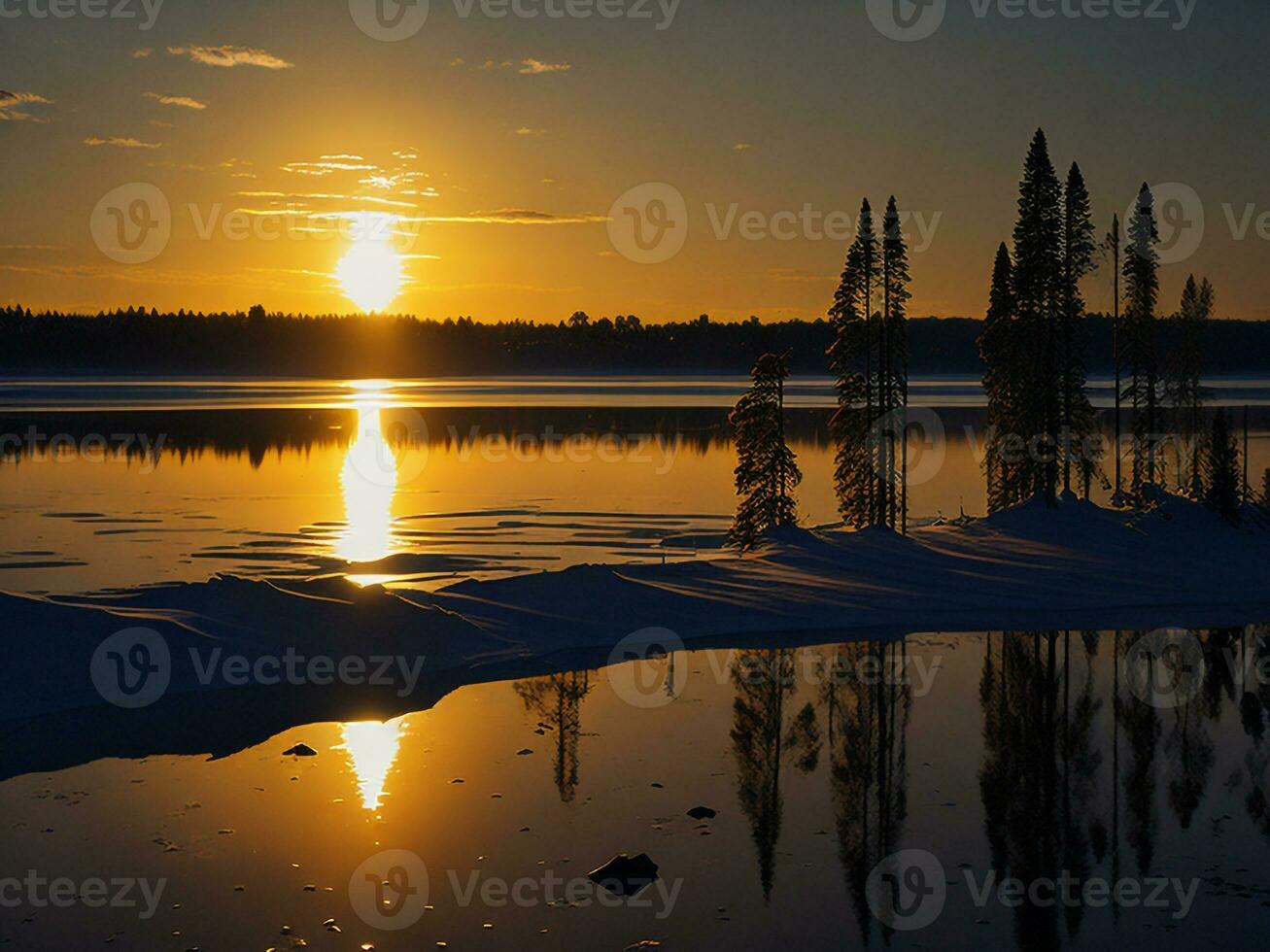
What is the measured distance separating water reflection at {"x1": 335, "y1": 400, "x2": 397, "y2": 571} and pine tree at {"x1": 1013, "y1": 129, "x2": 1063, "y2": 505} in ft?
80.5

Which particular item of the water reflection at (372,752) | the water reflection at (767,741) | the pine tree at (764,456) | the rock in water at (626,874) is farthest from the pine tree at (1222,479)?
the rock in water at (626,874)

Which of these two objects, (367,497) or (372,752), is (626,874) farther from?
(367,497)

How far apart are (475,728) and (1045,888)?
925 cm

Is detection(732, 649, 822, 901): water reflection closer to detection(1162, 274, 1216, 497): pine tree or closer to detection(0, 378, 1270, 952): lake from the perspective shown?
detection(0, 378, 1270, 952): lake

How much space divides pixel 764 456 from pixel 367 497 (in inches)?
733

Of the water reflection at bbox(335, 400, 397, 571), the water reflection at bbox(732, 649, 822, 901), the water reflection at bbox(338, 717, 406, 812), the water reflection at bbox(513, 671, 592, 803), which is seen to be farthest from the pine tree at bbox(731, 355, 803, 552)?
the water reflection at bbox(338, 717, 406, 812)

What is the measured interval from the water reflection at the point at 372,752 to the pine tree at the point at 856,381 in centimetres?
2920

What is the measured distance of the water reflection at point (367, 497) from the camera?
1487 inches

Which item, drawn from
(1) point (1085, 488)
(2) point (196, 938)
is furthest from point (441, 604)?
(1) point (1085, 488)

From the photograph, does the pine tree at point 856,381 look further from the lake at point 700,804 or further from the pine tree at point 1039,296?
the lake at point 700,804

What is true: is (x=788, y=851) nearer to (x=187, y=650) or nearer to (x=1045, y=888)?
(x=1045, y=888)

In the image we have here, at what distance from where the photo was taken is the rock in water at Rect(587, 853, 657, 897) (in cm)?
1319

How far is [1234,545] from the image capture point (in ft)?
123

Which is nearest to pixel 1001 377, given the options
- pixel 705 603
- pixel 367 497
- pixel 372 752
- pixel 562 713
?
pixel 367 497
